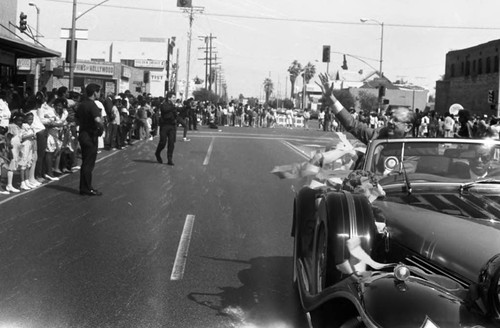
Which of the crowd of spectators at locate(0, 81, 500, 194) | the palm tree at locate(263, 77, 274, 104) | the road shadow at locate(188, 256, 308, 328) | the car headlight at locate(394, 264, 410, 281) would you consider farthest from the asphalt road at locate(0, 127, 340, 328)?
the palm tree at locate(263, 77, 274, 104)

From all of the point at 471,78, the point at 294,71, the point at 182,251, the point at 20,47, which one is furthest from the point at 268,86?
the point at 182,251

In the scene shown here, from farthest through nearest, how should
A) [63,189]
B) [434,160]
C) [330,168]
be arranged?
[63,189]
[330,168]
[434,160]

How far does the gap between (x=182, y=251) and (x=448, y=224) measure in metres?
4.22

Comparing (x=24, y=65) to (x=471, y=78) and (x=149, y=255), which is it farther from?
(x=471, y=78)

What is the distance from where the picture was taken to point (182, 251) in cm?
688

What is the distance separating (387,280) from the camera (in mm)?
2805

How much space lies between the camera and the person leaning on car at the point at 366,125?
588 cm

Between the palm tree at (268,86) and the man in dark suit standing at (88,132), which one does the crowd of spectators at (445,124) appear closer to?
the man in dark suit standing at (88,132)

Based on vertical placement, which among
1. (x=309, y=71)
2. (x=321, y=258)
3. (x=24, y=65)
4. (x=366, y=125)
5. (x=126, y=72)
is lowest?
(x=321, y=258)

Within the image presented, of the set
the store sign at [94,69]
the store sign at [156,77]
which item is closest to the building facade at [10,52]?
the store sign at [94,69]

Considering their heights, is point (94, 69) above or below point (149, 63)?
below

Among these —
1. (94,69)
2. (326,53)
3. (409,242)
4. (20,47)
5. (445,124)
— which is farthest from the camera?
(94,69)

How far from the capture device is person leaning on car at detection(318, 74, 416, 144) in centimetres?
588

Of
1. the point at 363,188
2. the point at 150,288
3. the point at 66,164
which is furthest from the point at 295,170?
the point at 66,164
